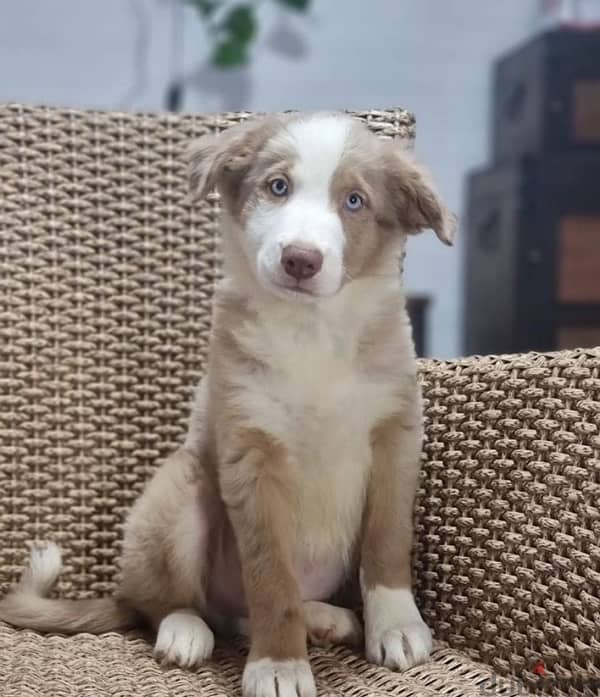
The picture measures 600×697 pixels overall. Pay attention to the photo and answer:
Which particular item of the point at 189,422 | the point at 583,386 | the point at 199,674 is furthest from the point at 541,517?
the point at 189,422

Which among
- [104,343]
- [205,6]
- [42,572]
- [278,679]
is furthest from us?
[205,6]

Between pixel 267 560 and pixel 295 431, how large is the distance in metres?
0.19

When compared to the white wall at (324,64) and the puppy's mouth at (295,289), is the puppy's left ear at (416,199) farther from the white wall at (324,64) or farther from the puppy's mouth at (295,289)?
the white wall at (324,64)

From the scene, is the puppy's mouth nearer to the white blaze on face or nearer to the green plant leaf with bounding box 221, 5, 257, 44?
the white blaze on face

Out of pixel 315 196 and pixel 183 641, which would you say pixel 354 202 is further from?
pixel 183 641

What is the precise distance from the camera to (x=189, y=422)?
1.67 m

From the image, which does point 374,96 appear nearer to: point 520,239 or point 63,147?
point 520,239

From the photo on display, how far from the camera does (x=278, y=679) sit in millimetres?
1181

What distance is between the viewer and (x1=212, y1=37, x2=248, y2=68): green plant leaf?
3.28 meters

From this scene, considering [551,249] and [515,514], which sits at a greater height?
[551,249]

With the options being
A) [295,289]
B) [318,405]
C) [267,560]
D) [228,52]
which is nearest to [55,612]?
[267,560]

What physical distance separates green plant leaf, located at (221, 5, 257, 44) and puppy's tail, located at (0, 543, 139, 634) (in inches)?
88.9

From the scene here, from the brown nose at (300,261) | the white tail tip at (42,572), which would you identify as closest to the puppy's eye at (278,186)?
the brown nose at (300,261)

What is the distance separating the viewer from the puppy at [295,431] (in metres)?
1.32
